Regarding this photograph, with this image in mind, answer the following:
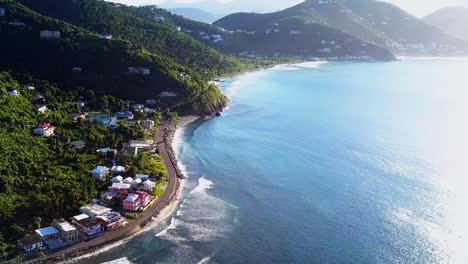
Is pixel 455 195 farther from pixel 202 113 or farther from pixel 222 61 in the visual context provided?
pixel 222 61

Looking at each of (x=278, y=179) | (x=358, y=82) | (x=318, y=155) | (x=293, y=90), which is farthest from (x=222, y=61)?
(x=278, y=179)

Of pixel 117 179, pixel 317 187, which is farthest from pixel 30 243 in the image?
pixel 317 187

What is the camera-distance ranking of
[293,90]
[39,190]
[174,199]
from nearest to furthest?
[39,190], [174,199], [293,90]

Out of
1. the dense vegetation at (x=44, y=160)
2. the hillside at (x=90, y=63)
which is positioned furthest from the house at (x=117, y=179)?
the hillside at (x=90, y=63)

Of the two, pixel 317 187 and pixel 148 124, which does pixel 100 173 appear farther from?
pixel 317 187

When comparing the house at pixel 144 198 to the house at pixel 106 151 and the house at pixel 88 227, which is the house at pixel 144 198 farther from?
the house at pixel 106 151

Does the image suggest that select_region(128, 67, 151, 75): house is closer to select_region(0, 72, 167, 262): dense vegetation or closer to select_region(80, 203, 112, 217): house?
select_region(0, 72, 167, 262): dense vegetation
